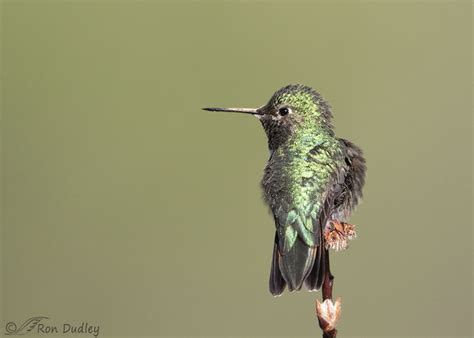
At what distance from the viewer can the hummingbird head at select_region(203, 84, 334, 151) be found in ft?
15.6

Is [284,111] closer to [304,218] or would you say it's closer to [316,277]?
[304,218]

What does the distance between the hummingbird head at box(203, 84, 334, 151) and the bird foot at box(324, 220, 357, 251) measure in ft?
3.53

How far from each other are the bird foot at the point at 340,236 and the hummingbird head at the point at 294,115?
1.08 meters

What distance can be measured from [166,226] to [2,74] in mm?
3430

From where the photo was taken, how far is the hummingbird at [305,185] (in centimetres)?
387

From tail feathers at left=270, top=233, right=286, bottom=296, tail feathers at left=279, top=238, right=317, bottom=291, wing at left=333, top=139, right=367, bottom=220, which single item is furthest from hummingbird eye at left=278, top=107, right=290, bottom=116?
tail feathers at left=270, top=233, right=286, bottom=296

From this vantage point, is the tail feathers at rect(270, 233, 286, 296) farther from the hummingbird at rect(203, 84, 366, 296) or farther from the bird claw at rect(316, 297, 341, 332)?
the bird claw at rect(316, 297, 341, 332)

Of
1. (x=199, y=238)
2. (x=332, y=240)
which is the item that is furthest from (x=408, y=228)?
(x=332, y=240)

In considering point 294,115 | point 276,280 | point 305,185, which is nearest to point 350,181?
point 305,185

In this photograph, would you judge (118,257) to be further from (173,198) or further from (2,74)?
(2,74)

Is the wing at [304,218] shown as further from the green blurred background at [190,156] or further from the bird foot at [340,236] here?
the green blurred background at [190,156]

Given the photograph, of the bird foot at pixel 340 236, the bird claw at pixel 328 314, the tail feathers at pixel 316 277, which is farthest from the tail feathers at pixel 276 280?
the bird claw at pixel 328 314

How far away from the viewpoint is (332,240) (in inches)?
147

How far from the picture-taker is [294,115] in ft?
15.8
